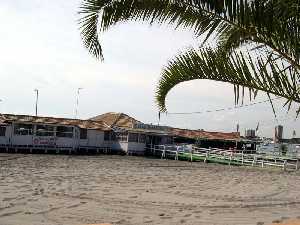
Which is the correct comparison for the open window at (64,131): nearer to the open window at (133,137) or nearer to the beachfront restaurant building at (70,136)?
the beachfront restaurant building at (70,136)

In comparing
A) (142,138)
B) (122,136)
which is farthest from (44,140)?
(142,138)

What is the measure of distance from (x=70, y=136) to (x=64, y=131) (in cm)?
73

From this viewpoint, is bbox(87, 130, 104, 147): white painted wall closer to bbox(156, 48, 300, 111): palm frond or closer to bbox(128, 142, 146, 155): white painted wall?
bbox(128, 142, 146, 155): white painted wall

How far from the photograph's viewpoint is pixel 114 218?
10.3 meters

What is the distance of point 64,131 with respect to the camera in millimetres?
39562

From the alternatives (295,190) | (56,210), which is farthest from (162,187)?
(56,210)

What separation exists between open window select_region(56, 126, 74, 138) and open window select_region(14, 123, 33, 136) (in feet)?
8.16

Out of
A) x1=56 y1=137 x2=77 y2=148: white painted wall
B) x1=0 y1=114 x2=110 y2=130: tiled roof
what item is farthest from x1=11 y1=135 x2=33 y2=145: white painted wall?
x1=56 y1=137 x2=77 y2=148: white painted wall

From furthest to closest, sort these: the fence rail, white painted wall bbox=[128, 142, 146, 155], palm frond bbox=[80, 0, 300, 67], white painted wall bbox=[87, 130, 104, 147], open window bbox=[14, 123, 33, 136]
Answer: white painted wall bbox=[128, 142, 146, 155] < white painted wall bbox=[87, 130, 104, 147] < open window bbox=[14, 123, 33, 136] < the fence rail < palm frond bbox=[80, 0, 300, 67]

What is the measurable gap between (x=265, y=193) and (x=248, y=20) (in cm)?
1299

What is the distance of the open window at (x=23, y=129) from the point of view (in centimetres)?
3681

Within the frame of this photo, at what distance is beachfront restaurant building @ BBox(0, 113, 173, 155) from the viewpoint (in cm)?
3666

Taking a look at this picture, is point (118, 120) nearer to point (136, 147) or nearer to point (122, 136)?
point (122, 136)

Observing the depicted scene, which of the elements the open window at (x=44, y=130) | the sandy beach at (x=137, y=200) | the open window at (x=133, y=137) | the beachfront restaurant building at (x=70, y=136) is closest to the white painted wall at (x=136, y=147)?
the beachfront restaurant building at (x=70, y=136)
